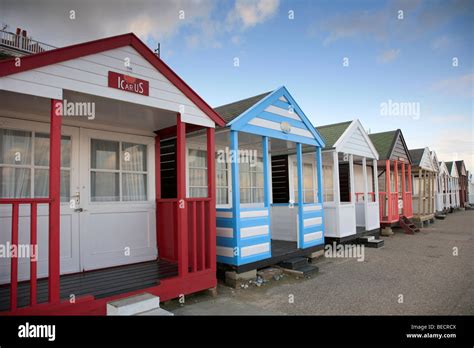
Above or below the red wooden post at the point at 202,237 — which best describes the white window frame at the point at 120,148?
above

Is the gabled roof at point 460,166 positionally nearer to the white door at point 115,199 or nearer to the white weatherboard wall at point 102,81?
the white door at point 115,199

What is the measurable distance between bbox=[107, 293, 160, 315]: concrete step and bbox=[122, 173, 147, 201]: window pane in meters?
2.19

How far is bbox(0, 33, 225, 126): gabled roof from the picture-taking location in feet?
9.69

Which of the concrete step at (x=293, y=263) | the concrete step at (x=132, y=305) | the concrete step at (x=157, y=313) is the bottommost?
the concrete step at (x=293, y=263)

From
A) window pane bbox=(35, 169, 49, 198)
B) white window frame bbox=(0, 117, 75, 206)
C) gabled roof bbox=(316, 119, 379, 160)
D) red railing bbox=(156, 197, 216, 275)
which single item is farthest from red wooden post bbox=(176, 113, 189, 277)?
gabled roof bbox=(316, 119, 379, 160)

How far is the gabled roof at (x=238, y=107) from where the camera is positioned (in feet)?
18.2

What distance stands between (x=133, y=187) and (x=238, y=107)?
2.51 meters

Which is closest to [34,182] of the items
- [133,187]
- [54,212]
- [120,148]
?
[120,148]

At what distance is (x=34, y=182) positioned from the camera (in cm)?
433

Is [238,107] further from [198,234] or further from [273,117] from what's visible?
[198,234]

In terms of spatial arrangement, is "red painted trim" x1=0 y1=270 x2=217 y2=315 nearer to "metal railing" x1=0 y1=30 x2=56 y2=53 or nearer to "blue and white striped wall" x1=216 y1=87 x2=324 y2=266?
"blue and white striped wall" x1=216 y1=87 x2=324 y2=266

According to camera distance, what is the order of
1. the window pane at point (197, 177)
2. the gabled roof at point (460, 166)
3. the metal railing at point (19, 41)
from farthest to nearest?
1. the gabled roof at point (460, 166)
2. the metal railing at point (19, 41)
3. the window pane at point (197, 177)

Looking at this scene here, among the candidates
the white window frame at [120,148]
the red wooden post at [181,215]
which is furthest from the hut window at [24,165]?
the red wooden post at [181,215]

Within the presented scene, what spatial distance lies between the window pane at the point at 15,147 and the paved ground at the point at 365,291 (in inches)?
114
